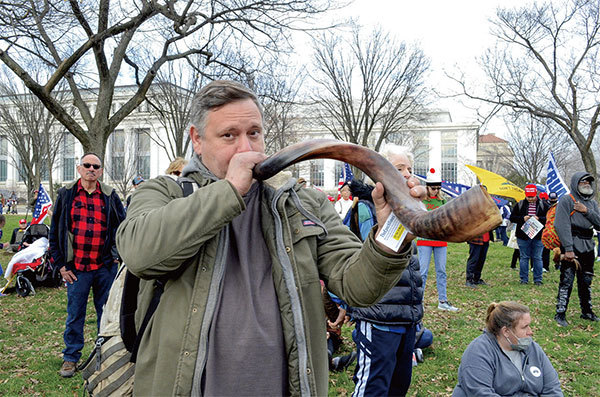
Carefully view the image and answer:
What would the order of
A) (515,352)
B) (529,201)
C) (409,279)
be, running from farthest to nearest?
1. (529,201)
2. (515,352)
3. (409,279)

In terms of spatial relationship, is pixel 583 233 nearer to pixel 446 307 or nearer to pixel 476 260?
pixel 446 307

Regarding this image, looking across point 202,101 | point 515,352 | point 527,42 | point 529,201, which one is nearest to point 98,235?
point 202,101

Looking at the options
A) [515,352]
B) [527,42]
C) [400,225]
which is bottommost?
[515,352]

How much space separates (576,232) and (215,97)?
Answer: 7464 millimetres

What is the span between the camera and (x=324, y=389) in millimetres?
1591

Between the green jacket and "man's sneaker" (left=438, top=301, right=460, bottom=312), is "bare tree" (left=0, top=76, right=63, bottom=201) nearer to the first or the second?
"man's sneaker" (left=438, top=301, right=460, bottom=312)

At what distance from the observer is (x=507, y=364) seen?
148 inches

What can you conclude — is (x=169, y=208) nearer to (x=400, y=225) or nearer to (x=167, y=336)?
(x=167, y=336)

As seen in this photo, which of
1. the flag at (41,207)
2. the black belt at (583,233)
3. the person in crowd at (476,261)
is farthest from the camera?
the flag at (41,207)

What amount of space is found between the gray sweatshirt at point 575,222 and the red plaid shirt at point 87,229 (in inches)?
266

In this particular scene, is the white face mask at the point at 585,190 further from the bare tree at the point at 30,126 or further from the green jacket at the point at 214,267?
the bare tree at the point at 30,126

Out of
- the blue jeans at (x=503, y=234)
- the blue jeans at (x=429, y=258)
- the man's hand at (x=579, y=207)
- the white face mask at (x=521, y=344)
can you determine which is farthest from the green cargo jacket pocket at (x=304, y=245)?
the blue jeans at (x=503, y=234)

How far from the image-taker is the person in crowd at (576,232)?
281 inches

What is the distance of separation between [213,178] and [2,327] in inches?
275
